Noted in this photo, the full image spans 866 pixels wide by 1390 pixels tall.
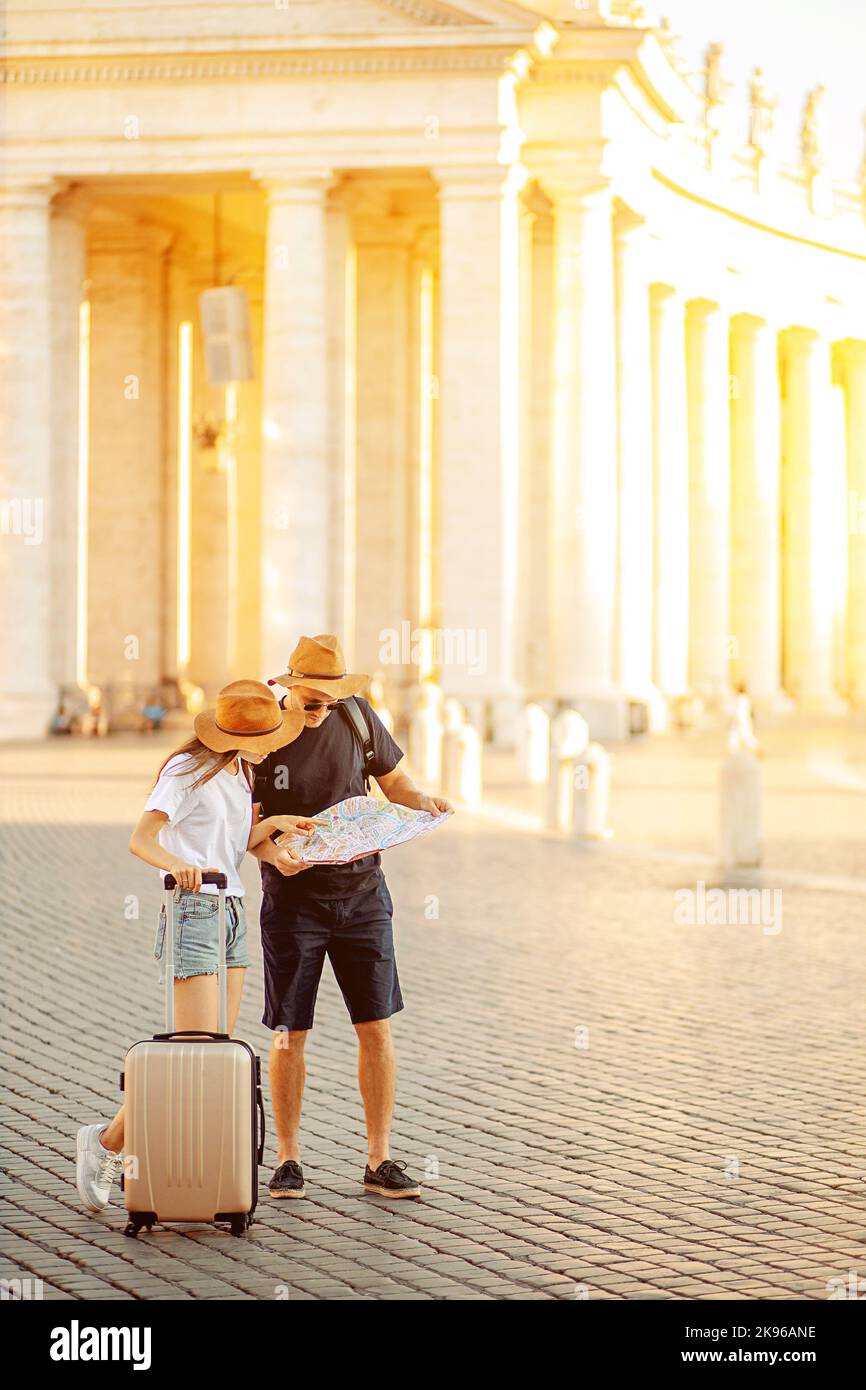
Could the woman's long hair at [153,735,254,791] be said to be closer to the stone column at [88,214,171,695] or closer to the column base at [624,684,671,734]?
the column base at [624,684,671,734]

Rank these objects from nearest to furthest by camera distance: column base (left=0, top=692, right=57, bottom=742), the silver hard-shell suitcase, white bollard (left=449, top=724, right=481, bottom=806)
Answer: the silver hard-shell suitcase
white bollard (left=449, top=724, right=481, bottom=806)
column base (left=0, top=692, right=57, bottom=742)

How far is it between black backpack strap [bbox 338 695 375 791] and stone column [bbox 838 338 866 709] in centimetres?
6174

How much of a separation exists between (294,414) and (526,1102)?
37.6 m

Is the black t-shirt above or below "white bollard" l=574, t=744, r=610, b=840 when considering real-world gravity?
above

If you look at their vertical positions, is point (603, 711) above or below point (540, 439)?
below

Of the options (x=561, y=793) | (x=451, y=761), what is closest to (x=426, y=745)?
(x=451, y=761)

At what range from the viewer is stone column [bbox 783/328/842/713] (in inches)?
2655

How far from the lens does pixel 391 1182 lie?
9.18 metres

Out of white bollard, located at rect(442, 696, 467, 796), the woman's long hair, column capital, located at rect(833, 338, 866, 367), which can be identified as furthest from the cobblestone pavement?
column capital, located at rect(833, 338, 866, 367)

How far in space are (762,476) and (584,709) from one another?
20459 mm

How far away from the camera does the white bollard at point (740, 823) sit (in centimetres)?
2202

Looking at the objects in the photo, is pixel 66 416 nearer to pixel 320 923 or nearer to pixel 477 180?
pixel 477 180

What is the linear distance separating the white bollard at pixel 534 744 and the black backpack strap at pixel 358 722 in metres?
25.2

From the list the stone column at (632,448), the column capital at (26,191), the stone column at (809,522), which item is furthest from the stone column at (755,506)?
the column capital at (26,191)
